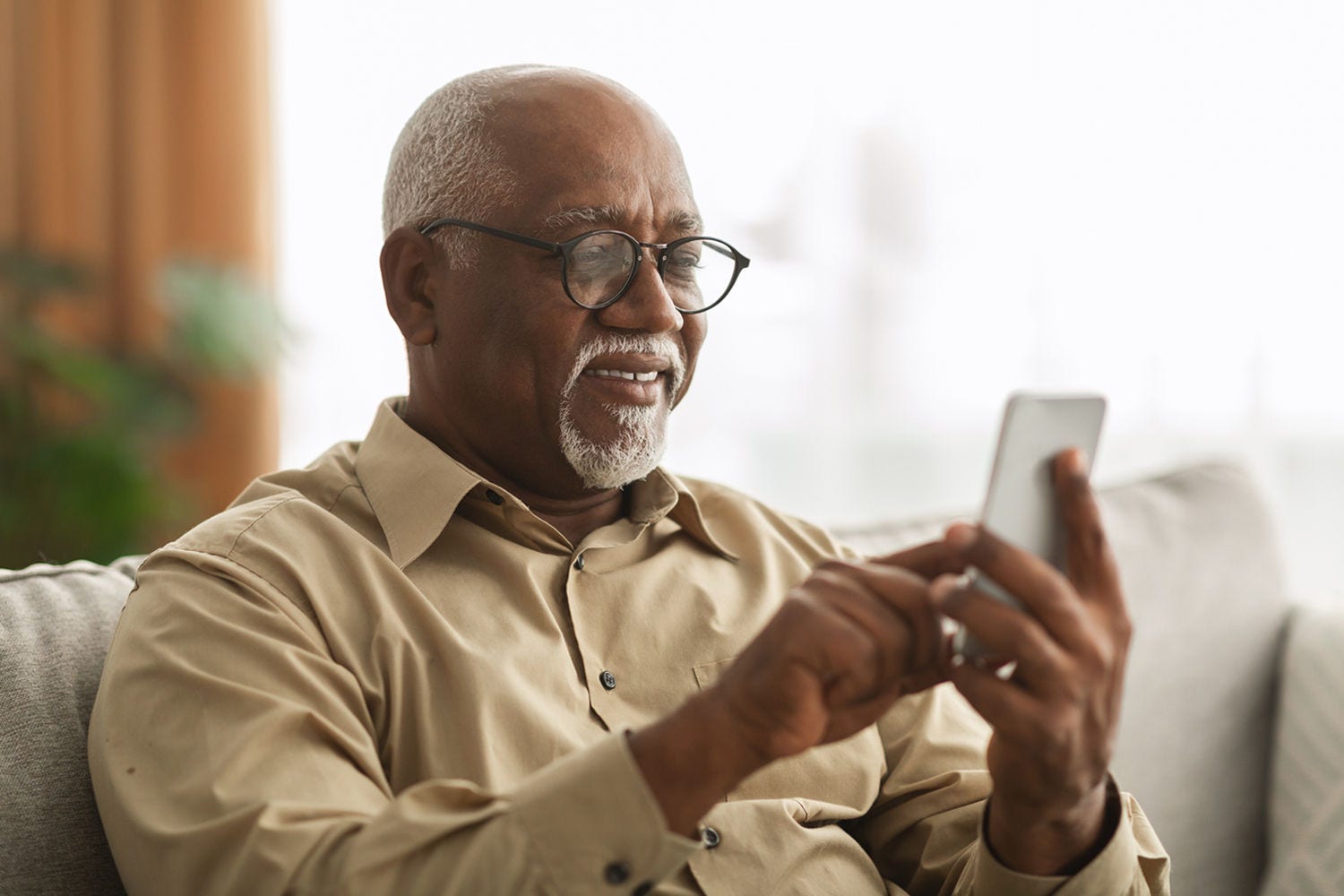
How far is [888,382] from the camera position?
3.07 meters

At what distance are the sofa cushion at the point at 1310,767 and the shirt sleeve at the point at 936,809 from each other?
619mm

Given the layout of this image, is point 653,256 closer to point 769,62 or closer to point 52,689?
point 52,689

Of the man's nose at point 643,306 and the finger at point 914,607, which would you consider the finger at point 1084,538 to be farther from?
the man's nose at point 643,306

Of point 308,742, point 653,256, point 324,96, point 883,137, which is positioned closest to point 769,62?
point 883,137

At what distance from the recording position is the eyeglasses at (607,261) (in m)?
1.31

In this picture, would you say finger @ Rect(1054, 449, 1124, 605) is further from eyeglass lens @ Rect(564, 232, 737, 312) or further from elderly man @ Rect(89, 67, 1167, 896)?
eyeglass lens @ Rect(564, 232, 737, 312)

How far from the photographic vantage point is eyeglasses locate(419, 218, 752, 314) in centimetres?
131

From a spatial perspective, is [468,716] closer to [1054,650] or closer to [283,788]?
[283,788]

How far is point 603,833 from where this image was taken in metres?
0.87

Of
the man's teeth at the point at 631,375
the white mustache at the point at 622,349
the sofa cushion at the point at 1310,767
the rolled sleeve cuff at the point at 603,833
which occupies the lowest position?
the sofa cushion at the point at 1310,767

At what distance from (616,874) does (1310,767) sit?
4.28ft

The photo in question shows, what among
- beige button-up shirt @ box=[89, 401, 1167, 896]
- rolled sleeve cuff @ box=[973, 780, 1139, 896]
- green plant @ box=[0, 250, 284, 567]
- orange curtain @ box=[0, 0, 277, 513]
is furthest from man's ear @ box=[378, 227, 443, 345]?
orange curtain @ box=[0, 0, 277, 513]

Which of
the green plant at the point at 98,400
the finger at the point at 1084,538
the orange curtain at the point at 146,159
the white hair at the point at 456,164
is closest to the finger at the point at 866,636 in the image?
the finger at the point at 1084,538

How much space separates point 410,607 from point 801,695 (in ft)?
1.48
